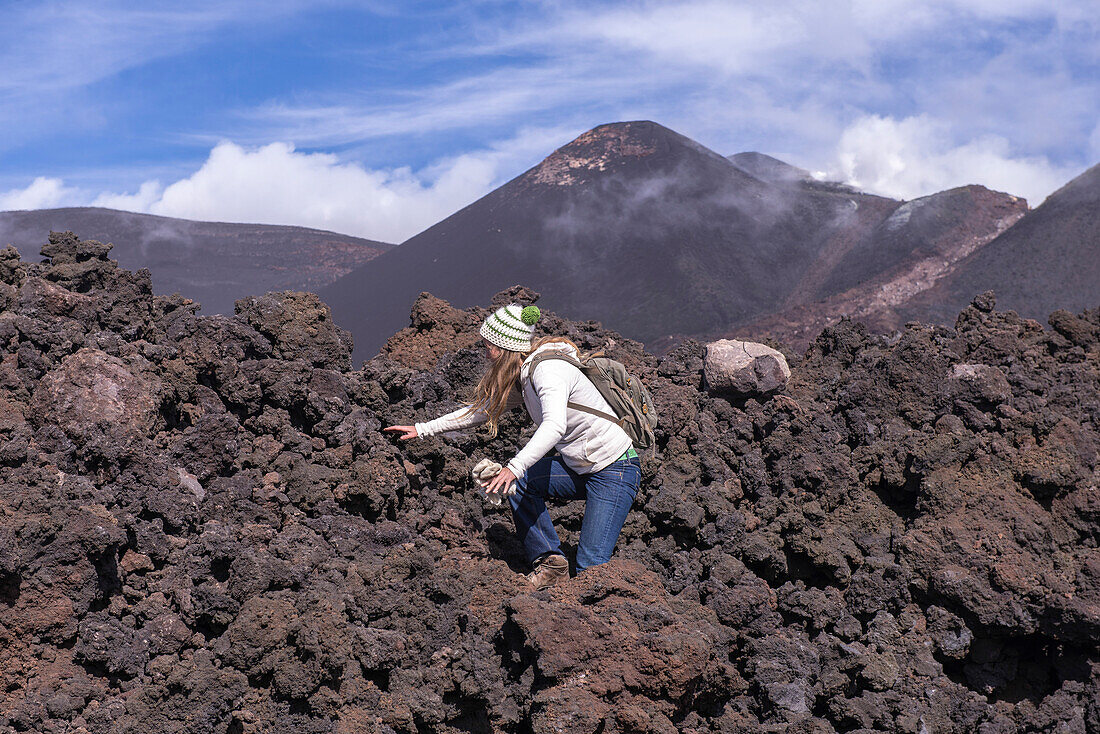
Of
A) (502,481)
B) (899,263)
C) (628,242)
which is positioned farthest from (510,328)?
(899,263)

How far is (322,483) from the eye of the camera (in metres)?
4.32

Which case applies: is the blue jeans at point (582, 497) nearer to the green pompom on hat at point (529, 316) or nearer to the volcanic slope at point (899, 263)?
the green pompom on hat at point (529, 316)

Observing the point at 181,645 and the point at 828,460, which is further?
the point at 828,460

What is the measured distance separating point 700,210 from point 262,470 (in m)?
9.82

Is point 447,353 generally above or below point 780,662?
above

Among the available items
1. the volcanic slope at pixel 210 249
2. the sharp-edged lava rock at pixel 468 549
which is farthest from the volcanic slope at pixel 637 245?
the sharp-edged lava rock at pixel 468 549

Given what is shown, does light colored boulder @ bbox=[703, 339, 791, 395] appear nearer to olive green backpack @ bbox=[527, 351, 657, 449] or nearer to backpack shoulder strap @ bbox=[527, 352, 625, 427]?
olive green backpack @ bbox=[527, 351, 657, 449]

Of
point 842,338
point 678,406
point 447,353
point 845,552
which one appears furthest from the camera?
point 842,338

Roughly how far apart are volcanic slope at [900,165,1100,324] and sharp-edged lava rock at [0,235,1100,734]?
4416 millimetres

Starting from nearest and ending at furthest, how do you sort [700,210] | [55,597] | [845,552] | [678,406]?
[55,597]
[845,552]
[678,406]
[700,210]

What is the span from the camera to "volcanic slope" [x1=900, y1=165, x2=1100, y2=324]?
9.75m

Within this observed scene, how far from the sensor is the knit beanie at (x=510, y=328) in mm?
3668

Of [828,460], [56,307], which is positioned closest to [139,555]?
[56,307]

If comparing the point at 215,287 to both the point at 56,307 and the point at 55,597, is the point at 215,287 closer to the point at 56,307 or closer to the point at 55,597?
Answer: the point at 56,307
